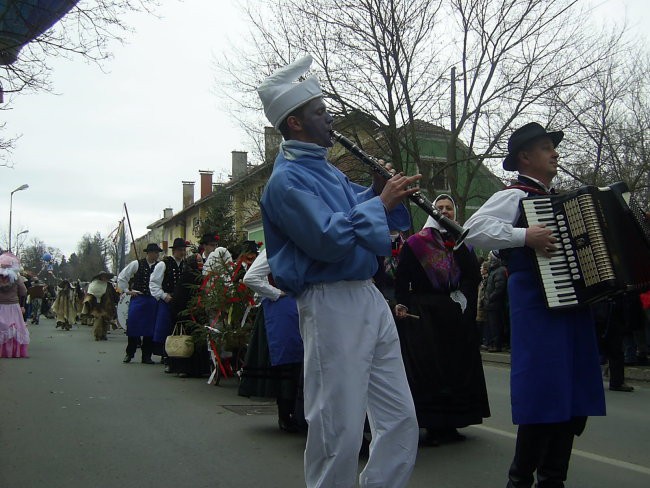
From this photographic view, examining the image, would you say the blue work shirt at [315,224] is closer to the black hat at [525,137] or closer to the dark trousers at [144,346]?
the black hat at [525,137]

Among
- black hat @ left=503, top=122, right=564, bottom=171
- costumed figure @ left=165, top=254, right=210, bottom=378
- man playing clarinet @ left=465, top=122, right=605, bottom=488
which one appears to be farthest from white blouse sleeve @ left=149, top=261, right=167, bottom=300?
man playing clarinet @ left=465, top=122, right=605, bottom=488

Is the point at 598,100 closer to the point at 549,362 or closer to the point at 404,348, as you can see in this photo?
the point at 404,348

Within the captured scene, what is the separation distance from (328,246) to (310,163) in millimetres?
489

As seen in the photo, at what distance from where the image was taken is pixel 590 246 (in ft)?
12.6

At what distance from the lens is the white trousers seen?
3053 mm

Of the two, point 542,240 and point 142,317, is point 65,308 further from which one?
point 542,240

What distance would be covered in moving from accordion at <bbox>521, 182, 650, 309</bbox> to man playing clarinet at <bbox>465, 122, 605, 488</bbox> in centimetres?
8

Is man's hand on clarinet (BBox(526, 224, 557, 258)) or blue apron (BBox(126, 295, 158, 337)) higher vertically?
man's hand on clarinet (BBox(526, 224, 557, 258))

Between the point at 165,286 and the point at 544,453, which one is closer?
the point at 544,453

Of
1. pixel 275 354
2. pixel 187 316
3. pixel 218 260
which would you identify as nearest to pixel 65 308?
pixel 187 316

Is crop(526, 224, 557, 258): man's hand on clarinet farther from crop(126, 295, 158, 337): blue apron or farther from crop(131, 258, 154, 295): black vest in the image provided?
crop(131, 258, 154, 295): black vest

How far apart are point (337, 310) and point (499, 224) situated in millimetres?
1291

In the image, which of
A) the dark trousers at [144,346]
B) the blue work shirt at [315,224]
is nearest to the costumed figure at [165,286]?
the dark trousers at [144,346]

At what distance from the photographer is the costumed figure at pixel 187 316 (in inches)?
439
